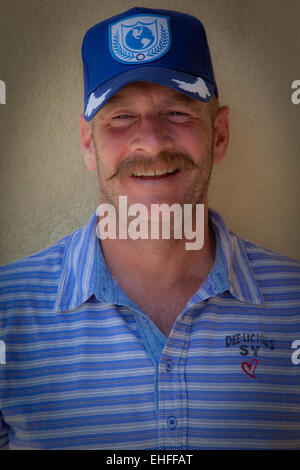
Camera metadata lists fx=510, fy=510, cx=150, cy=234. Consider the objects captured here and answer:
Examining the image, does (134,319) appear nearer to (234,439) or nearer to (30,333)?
(30,333)

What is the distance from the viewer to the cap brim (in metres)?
1.04

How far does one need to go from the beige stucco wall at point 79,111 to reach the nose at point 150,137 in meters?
0.20

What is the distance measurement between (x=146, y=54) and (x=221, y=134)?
29 cm

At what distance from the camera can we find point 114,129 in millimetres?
1108

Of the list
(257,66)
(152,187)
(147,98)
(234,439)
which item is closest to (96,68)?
(147,98)

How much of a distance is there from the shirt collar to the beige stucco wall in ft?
0.33

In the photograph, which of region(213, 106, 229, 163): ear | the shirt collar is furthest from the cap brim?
the shirt collar

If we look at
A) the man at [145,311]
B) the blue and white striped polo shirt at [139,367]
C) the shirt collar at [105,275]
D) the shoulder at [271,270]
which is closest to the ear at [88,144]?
the man at [145,311]

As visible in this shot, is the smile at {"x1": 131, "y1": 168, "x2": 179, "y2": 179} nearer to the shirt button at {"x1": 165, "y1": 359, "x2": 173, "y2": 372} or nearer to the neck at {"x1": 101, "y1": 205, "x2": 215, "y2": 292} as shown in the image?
the neck at {"x1": 101, "y1": 205, "x2": 215, "y2": 292}

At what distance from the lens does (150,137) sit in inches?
42.4

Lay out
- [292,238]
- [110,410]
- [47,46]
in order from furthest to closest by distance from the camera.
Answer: [292,238] < [47,46] < [110,410]

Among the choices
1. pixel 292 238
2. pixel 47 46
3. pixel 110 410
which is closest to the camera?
pixel 110 410

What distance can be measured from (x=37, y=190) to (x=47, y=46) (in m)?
0.33

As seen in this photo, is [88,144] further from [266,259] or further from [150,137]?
[266,259]
